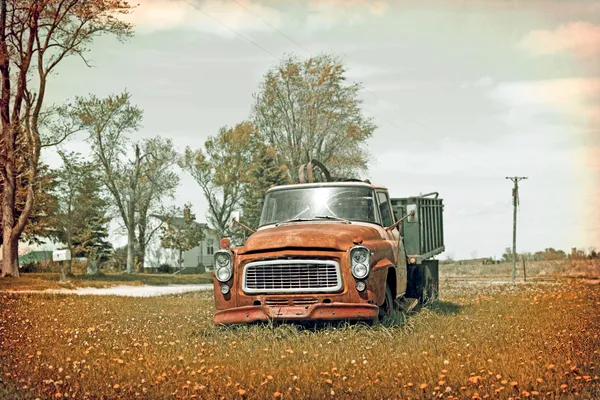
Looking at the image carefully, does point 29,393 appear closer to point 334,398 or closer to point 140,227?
point 334,398

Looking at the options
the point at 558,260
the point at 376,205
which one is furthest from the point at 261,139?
the point at 376,205

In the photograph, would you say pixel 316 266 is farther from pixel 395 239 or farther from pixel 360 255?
pixel 395 239

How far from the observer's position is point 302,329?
11.8m

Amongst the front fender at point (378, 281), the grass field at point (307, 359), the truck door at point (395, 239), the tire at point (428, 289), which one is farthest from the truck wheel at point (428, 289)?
the front fender at point (378, 281)

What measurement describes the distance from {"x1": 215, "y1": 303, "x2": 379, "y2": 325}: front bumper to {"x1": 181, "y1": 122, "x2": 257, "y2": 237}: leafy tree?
160ft

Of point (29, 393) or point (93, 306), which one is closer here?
point (29, 393)

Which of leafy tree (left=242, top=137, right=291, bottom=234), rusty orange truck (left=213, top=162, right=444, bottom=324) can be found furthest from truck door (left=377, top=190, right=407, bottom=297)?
leafy tree (left=242, top=137, right=291, bottom=234)

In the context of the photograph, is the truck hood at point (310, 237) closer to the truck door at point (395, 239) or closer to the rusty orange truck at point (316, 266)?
the rusty orange truck at point (316, 266)

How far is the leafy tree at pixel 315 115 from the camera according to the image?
49.7m

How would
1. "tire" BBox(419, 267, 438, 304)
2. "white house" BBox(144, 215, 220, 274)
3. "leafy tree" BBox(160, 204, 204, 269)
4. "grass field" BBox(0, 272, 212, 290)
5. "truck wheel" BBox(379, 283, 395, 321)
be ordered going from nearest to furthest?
1. "truck wheel" BBox(379, 283, 395, 321)
2. "tire" BBox(419, 267, 438, 304)
3. "grass field" BBox(0, 272, 212, 290)
4. "leafy tree" BBox(160, 204, 204, 269)
5. "white house" BBox(144, 215, 220, 274)

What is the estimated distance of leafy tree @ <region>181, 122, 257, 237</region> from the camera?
61188 mm

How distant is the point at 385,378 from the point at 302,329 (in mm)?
3864

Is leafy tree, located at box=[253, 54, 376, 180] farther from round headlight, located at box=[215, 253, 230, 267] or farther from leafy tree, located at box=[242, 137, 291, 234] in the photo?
round headlight, located at box=[215, 253, 230, 267]

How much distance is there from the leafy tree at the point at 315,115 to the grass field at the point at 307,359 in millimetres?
35187
